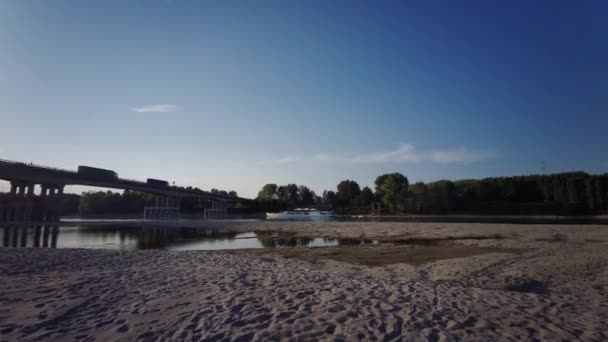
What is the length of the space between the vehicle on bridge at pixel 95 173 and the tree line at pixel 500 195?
3842 inches

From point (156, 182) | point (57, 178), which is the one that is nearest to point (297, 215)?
point (156, 182)

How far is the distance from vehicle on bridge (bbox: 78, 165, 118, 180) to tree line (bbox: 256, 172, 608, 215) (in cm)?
9759

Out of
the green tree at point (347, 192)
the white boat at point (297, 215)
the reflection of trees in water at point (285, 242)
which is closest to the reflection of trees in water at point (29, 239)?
the reflection of trees in water at point (285, 242)

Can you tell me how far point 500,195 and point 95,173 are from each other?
137101 mm

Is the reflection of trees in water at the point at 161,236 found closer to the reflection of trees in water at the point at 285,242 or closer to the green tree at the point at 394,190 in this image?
the reflection of trees in water at the point at 285,242

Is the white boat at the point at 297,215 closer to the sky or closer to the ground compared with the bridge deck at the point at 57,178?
closer to the ground

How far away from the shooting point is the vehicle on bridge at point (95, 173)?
255 feet

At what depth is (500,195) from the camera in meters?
126

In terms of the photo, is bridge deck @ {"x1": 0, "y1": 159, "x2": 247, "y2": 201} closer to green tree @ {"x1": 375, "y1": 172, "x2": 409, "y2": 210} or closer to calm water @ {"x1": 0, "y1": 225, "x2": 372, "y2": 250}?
calm water @ {"x1": 0, "y1": 225, "x2": 372, "y2": 250}

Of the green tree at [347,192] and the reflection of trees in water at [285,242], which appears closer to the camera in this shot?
the reflection of trees in water at [285,242]

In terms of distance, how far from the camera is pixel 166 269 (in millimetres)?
12594

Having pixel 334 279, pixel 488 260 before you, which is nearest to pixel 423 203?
pixel 488 260

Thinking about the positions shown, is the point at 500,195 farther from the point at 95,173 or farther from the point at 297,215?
the point at 95,173

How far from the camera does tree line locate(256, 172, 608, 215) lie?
100 meters
